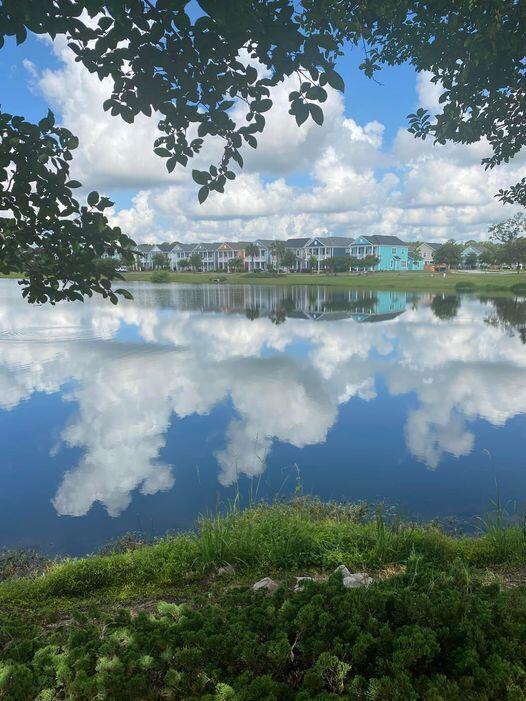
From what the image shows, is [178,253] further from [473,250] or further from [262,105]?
[262,105]

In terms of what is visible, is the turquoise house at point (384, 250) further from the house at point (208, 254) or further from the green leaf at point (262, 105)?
the green leaf at point (262, 105)

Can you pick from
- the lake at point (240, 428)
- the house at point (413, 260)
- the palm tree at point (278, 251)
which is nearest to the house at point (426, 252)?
the house at point (413, 260)

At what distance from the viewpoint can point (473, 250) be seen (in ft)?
474

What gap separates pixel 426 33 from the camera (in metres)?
5.85

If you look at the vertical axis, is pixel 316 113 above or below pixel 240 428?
above

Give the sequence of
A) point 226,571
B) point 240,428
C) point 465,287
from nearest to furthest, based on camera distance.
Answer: point 226,571 → point 240,428 → point 465,287

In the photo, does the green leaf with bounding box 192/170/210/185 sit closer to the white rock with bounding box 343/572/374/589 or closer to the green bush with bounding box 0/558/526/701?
the green bush with bounding box 0/558/526/701

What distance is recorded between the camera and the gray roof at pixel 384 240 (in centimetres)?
13138

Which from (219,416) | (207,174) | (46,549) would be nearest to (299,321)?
(219,416)

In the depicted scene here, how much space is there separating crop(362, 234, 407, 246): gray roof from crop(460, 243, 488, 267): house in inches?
691

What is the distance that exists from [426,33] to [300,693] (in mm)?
6753

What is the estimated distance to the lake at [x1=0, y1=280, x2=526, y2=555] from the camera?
9570 millimetres

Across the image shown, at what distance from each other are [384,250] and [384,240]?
148 inches

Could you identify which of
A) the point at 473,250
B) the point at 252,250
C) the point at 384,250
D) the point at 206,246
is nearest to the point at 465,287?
the point at 384,250
